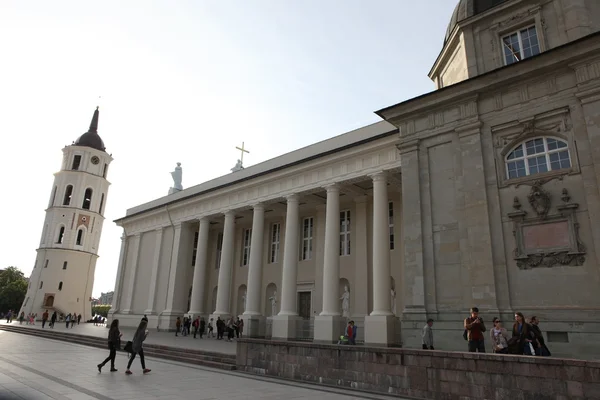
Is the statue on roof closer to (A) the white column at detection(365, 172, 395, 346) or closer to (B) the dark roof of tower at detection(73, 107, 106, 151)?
(B) the dark roof of tower at detection(73, 107, 106, 151)

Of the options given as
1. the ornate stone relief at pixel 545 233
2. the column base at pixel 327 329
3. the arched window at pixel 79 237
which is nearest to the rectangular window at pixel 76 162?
the arched window at pixel 79 237

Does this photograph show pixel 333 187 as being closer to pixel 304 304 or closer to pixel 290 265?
pixel 290 265

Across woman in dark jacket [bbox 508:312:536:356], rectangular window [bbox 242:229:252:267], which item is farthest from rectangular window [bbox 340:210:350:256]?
woman in dark jacket [bbox 508:312:536:356]

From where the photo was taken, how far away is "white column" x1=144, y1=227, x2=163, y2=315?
31.9m

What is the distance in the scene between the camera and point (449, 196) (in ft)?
45.4

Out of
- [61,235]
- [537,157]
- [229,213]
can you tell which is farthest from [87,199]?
[537,157]

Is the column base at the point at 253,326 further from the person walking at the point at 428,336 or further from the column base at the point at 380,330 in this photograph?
the person walking at the point at 428,336

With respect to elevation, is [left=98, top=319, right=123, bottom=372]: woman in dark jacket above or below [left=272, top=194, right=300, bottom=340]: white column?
below

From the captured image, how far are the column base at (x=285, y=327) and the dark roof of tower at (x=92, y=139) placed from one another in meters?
45.3

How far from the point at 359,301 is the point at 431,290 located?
33.5 feet

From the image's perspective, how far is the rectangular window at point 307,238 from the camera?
27188 mm

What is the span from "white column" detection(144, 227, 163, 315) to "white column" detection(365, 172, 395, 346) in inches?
794

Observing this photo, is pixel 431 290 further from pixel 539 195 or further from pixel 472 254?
pixel 539 195

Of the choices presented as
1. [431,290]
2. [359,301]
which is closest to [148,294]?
[359,301]
